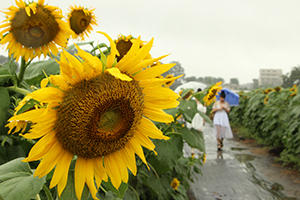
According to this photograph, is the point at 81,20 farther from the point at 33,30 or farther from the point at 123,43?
the point at 123,43

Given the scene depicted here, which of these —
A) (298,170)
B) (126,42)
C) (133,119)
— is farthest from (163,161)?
(298,170)

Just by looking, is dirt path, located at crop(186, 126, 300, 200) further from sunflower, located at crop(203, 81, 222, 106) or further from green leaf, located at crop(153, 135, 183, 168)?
green leaf, located at crop(153, 135, 183, 168)

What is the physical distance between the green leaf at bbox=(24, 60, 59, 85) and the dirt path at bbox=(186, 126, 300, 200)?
3.28 m

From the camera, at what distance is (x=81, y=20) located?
6.04ft

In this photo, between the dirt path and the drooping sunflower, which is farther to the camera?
the dirt path

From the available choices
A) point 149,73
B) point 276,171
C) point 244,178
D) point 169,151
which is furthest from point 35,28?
point 276,171

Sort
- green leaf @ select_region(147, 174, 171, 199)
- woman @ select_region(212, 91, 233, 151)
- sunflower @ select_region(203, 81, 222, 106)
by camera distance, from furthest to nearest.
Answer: woman @ select_region(212, 91, 233, 151) → sunflower @ select_region(203, 81, 222, 106) → green leaf @ select_region(147, 174, 171, 199)

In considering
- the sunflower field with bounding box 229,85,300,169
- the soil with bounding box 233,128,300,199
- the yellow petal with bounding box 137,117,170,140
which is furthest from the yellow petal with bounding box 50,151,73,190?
the sunflower field with bounding box 229,85,300,169

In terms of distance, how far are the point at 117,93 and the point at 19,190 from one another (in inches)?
15.2

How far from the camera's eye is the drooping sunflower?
117 centimetres

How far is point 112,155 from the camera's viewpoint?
Result: 784 mm

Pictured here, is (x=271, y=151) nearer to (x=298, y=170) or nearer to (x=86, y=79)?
(x=298, y=170)

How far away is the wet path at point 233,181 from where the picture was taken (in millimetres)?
3971

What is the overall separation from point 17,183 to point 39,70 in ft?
2.44
